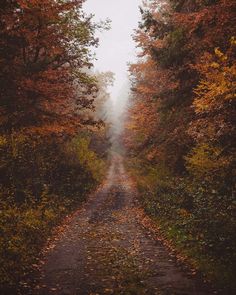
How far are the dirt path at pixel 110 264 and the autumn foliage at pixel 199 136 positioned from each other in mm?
904

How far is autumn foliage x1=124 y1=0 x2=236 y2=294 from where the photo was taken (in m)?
9.81

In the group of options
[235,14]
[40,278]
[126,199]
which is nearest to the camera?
[40,278]

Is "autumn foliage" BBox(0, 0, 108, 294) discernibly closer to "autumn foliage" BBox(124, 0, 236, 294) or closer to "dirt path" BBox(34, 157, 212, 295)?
"dirt path" BBox(34, 157, 212, 295)

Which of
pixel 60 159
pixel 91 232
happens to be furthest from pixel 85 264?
pixel 60 159

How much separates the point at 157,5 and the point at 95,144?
62.5ft

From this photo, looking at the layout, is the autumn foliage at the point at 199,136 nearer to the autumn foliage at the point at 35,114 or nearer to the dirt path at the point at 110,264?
the dirt path at the point at 110,264

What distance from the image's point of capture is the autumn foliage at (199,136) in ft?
32.2

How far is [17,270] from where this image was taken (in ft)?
29.9

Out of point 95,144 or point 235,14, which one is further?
point 95,144

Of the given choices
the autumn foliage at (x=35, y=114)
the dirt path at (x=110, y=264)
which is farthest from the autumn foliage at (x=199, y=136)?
the autumn foliage at (x=35, y=114)

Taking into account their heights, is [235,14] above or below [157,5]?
below

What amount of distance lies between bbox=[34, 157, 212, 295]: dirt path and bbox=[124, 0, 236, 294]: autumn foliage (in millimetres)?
904

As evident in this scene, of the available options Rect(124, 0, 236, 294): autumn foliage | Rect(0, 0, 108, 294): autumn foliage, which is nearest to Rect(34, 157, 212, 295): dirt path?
Rect(124, 0, 236, 294): autumn foliage

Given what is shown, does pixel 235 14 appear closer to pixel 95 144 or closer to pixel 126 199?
pixel 126 199
